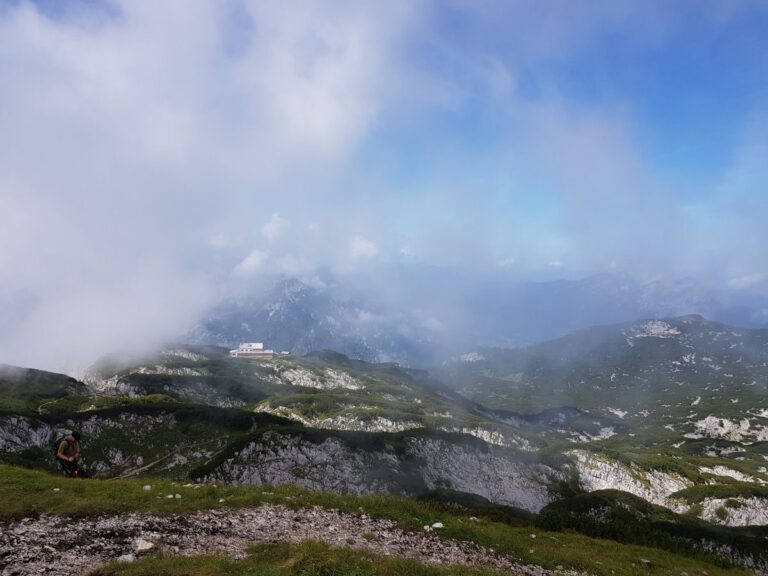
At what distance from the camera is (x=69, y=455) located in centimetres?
3388

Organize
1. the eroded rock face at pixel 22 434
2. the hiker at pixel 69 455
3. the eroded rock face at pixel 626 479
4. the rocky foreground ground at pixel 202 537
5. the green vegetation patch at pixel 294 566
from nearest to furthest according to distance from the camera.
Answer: the green vegetation patch at pixel 294 566
the rocky foreground ground at pixel 202 537
the hiker at pixel 69 455
the eroded rock face at pixel 22 434
the eroded rock face at pixel 626 479

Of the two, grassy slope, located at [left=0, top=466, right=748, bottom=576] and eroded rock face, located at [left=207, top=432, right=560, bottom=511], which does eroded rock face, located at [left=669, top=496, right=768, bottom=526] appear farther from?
grassy slope, located at [left=0, top=466, right=748, bottom=576]

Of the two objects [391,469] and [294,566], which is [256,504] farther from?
[391,469]

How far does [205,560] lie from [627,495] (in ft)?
523

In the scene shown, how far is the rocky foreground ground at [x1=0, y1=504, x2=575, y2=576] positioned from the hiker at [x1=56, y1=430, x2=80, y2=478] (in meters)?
12.4

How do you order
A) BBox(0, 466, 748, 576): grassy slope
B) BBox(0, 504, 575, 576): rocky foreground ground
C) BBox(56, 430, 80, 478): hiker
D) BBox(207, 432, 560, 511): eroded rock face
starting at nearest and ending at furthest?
BBox(0, 504, 575, 576): rocky foreground ground, BBox(0, 466, 748, 576): grassy slope, BBox(56, 430, 80, 478): hiker, BBox(207, 432, 560, 511): eroded rock face

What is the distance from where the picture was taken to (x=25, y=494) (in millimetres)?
25609

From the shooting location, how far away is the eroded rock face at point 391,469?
116875mm

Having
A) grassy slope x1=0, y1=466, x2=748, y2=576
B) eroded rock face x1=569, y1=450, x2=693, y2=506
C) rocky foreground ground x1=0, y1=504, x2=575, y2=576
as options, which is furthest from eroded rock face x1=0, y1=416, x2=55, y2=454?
eroded rock face x1=569, y1=450, x2=693, y2=506

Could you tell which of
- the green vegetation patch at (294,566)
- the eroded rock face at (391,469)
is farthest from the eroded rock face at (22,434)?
the green vegetation patch at (294,566)

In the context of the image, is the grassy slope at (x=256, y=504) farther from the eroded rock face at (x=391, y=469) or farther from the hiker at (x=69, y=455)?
the eroded rock face at (x=391, y=469)

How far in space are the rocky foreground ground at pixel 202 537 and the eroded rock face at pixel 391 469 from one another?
9451 centimetres

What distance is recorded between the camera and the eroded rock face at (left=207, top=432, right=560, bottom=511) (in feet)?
383

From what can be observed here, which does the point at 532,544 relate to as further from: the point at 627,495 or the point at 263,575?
the point at 627,495
